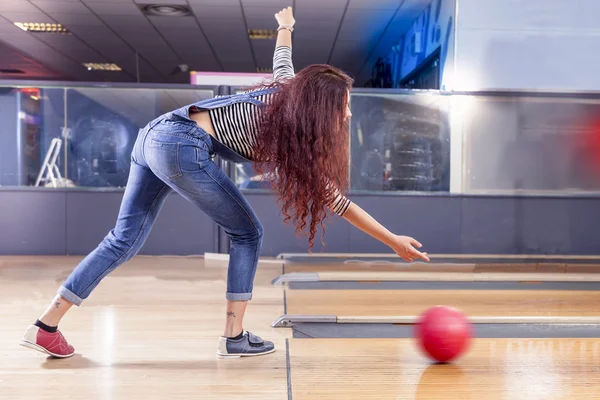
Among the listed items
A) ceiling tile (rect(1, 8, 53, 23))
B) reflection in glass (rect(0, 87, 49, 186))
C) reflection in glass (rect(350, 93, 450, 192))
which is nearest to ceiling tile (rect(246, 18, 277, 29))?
ceiling tile (rect(1, 8, 53, 23))

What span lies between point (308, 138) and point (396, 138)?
11.3 ft

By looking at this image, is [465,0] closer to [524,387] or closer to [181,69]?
[524,387]

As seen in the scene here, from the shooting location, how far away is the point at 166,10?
6.99 meters

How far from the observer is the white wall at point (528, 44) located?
5.49m

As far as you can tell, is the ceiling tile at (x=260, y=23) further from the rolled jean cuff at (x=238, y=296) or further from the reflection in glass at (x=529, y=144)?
the rolled jean cuff at (x=238, y=296)

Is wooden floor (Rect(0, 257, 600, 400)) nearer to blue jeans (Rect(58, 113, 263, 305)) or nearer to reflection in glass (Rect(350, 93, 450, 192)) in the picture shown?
blue jeans (Rect(58, 113, 263, 305))

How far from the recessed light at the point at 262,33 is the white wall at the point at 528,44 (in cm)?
326

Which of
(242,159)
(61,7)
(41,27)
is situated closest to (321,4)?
(61,7)

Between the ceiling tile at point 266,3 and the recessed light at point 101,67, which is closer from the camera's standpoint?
the ceiling tile at point 266,3

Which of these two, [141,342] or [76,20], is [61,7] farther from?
[141,342]

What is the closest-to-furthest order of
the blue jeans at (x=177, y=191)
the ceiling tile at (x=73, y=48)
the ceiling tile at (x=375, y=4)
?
1. the blue jeans at (x=177, y=191)
2. the ceiling tile at (x=375, y=4)
3. the ceiling tile at (x=73, y=48)

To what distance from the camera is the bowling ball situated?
6.46ft

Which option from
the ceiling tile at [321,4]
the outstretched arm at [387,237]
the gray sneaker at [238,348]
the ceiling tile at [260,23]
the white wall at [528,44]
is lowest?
the gray sneaker at [238,348]

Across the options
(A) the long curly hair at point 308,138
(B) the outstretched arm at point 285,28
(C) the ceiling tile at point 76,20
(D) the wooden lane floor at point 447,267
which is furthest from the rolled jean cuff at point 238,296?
(C) the ceiling tile at point 76,20
